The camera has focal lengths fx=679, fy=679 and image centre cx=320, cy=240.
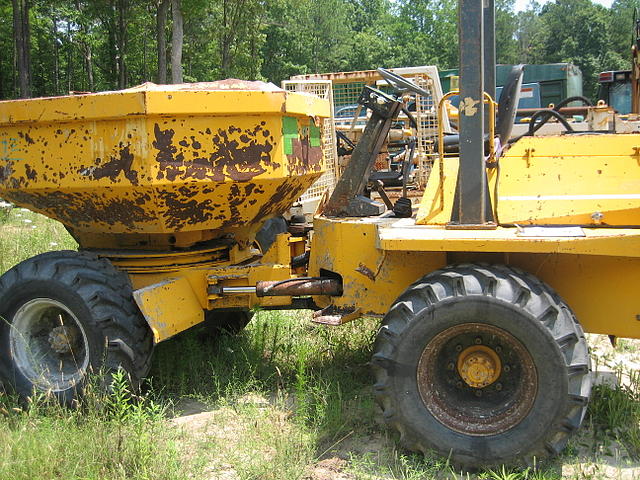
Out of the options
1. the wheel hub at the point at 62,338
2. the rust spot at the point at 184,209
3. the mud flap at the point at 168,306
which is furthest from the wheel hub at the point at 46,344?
the rust spot at the point at 184,209

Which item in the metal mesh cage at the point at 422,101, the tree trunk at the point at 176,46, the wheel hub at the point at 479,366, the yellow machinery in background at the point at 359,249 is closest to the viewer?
the yellow machinery in background at the point at 359,249

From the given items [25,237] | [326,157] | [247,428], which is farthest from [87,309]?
[25,237]

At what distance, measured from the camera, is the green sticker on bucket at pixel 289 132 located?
161 inches

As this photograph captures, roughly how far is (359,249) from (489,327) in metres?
0.95

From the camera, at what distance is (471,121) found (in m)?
3.57

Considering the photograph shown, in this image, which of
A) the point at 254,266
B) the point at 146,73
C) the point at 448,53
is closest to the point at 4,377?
the point at 254,266

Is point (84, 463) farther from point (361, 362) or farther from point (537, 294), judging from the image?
point (537, 294)

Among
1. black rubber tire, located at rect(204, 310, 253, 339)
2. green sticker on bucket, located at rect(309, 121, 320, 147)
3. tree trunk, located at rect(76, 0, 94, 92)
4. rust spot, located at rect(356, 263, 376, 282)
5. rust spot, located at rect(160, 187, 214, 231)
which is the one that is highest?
tree trunk, located at rect(76, 0, 94, 92)

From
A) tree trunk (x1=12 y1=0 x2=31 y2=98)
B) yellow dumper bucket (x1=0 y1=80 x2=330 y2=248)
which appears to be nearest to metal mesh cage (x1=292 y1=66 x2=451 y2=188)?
yellow dumper bucket (x1=0 y1=80 x2=330 y2=248)

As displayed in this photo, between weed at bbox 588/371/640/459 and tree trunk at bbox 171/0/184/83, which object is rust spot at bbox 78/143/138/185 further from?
tree trunk at bbox 171/0/184/83

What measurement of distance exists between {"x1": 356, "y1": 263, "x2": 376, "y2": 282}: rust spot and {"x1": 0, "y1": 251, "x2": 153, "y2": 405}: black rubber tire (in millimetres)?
1354

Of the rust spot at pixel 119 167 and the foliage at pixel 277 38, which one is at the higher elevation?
the foliage at pixel 277 38

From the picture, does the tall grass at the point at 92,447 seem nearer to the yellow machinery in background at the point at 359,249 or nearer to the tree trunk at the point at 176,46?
the yellow machinery in background at the point at 359,249

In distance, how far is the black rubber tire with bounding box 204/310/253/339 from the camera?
5250 mm
